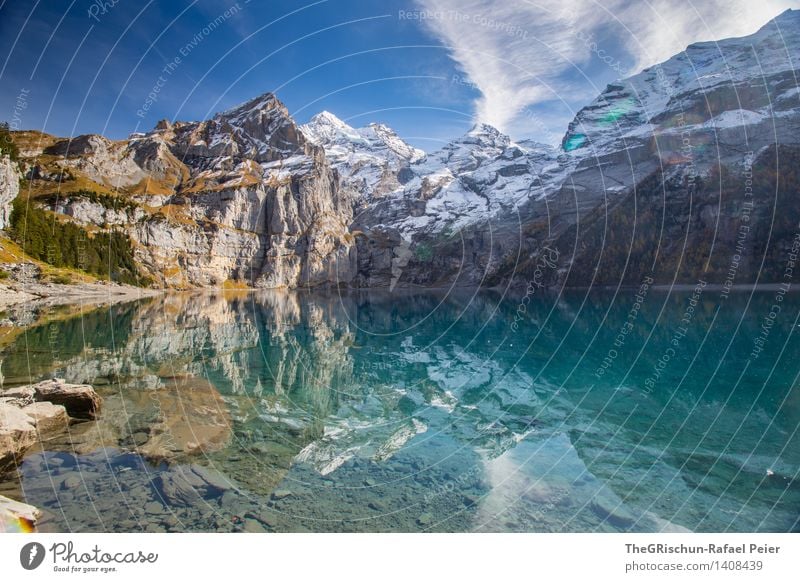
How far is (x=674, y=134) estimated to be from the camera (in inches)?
6053

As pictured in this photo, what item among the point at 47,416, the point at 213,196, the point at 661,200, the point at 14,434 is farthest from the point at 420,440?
the point at 661,200

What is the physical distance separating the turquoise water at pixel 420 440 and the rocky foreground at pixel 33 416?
0.58m

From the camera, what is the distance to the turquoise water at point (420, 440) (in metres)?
9.78

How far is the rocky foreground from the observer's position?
8266 millimetres

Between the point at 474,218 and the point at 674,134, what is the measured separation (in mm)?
84433

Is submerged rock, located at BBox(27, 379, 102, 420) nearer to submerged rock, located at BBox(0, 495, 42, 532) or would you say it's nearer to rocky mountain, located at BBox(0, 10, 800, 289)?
submerged rock, located at BBox(0, 495, 42, 532)

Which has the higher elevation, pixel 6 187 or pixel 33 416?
pixel 6 187

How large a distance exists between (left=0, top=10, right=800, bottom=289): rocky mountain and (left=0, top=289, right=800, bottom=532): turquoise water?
100m

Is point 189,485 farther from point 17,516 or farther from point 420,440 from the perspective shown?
point 420,440

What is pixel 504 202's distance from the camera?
7869 inches
